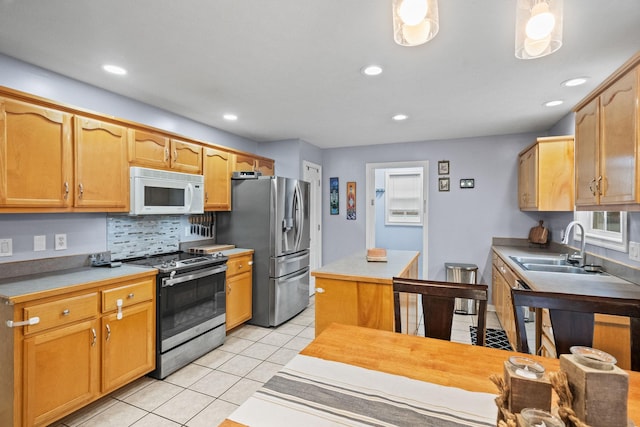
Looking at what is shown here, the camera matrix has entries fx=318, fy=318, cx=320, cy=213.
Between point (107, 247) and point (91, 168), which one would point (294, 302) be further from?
point (91, 168)

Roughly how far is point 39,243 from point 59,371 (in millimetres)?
961

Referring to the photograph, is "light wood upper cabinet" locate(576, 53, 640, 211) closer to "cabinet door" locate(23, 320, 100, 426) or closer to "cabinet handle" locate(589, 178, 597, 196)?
"cabinet handle" locate(589, 178, 597, 196)

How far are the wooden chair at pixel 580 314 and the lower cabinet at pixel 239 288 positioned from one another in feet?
9.16

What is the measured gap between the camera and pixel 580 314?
1300 mm

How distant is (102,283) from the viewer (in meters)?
2.19

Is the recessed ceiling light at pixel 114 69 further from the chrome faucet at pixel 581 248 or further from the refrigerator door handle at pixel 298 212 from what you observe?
the chrome faucet at pixel 581 248

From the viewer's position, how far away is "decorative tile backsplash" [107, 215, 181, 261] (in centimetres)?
287

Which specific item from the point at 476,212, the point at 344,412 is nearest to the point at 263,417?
the point at 344,412

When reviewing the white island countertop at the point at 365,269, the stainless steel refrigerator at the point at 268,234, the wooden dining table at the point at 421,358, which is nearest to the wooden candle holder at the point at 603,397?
the wooden dining table at the point at 421,358

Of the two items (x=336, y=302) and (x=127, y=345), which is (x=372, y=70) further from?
(x=127, y=345)

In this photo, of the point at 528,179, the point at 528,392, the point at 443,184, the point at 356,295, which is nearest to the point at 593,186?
the point at 356,295

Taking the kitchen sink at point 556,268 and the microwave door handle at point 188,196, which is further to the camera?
the microwave door handle at point 188,196

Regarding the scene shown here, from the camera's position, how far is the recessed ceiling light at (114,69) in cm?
230

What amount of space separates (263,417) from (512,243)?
14.5ft
